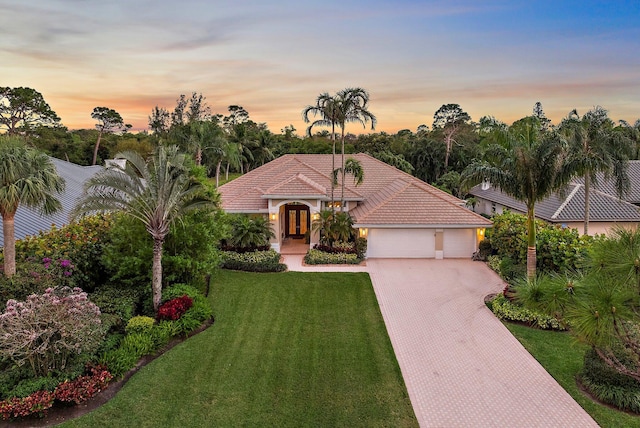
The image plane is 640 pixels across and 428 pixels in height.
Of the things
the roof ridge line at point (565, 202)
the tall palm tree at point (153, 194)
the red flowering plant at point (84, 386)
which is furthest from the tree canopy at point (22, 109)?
the roof ridge line at point (565, 202)

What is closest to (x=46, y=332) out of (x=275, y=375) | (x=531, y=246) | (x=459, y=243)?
(x=275, y=375)

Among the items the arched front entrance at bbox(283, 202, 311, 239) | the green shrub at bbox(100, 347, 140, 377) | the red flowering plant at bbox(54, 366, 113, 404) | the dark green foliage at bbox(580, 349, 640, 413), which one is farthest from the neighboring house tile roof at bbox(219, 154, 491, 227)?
the red flowering plant at bbox(54, 366, 113, 404)

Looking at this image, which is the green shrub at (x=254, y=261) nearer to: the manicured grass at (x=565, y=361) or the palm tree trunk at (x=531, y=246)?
the manicured grass at (x=565, y=361)

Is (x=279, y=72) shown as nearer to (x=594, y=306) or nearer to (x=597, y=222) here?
(x=597, y=222)

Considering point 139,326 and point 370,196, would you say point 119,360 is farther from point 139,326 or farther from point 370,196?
point 370,196

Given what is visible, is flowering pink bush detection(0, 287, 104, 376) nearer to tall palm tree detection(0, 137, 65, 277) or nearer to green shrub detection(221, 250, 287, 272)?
tall palm tree detection(0, 137, 65, 277)

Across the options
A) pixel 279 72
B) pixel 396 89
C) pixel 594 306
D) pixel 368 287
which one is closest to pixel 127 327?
pixel 368 287
